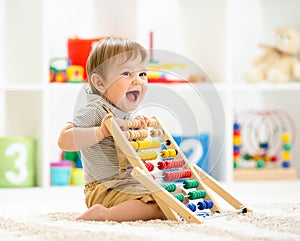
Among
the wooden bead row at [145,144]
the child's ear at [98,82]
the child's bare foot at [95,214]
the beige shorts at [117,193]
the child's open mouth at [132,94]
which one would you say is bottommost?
the child's bare foot at [95,214]

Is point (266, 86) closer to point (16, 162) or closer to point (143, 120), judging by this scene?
point (16, 162)

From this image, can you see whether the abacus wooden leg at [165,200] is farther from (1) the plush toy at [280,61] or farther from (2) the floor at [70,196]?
(1) the plush toy at [280,61]

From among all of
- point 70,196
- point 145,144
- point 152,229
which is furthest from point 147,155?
point 70,196

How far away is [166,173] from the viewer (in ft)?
5.51

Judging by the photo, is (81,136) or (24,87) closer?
(81,136)

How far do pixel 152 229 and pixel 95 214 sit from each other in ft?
0.64

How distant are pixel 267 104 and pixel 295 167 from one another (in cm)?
31

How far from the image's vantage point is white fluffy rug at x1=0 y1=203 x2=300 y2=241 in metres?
1.37

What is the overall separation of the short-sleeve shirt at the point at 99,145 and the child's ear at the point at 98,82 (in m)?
0.02

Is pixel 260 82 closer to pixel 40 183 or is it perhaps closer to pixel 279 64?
pixel 279 64

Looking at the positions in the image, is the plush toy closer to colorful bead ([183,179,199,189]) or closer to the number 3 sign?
the number 3 sign

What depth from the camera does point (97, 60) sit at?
1.75 metres

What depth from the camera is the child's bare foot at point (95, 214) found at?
5.33ft

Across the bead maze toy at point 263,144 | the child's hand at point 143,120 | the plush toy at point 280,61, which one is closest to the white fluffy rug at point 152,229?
the child's hand at point 143,120
